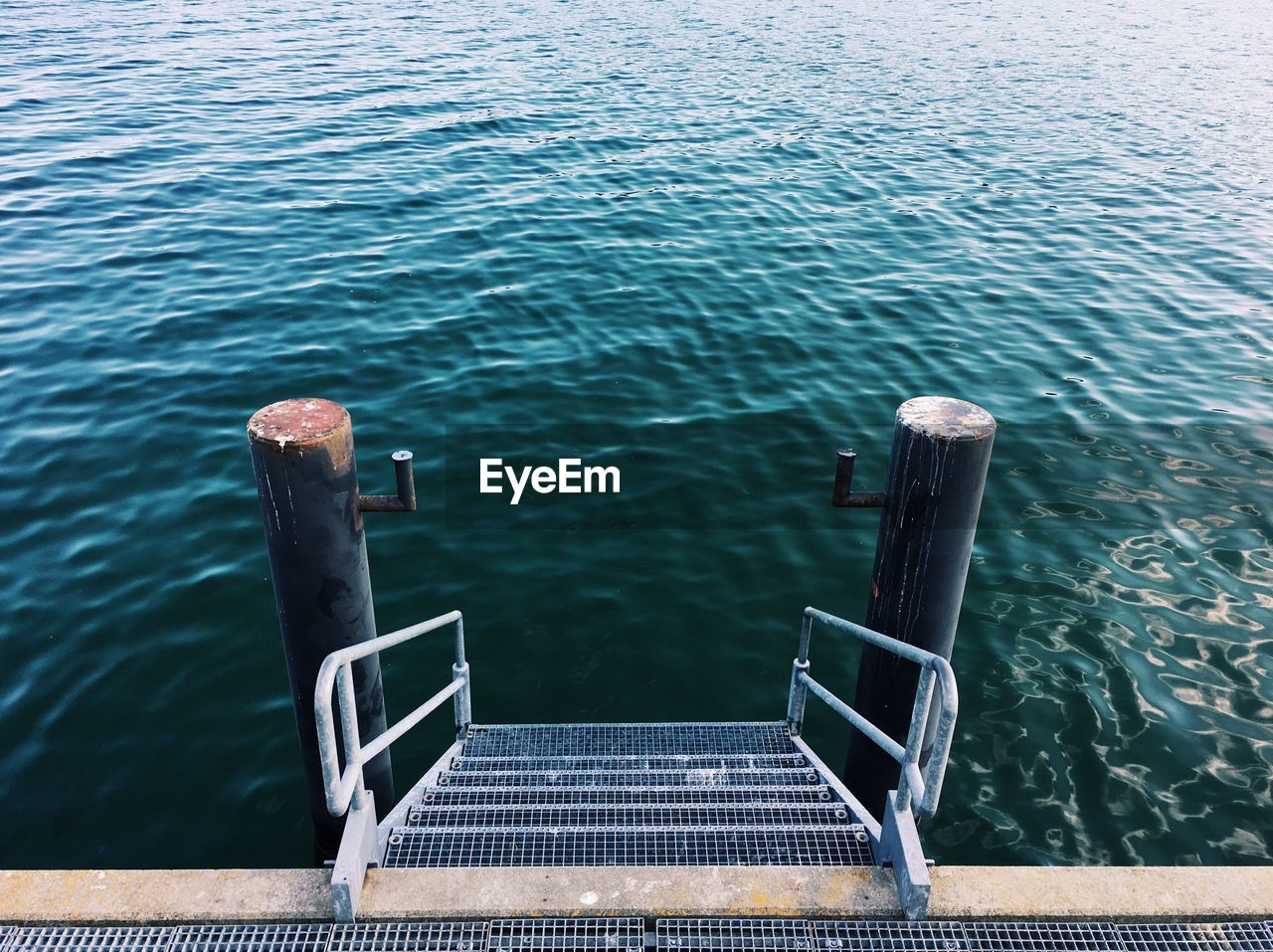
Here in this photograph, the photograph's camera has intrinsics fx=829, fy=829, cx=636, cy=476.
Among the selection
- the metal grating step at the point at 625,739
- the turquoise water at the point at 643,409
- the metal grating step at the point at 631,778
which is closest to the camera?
the metal grating step at the point at 631,778

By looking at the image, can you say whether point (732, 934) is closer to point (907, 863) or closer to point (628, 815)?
point (907, 863)

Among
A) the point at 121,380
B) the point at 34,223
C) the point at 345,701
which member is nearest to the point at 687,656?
the point at 345,701

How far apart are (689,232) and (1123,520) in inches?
411

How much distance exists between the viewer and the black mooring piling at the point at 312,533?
12.6ft

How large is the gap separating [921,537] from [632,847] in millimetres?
2066

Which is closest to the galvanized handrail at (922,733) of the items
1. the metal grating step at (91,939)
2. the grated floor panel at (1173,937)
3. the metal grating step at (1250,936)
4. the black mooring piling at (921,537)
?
the black mooring piling at (921,537)

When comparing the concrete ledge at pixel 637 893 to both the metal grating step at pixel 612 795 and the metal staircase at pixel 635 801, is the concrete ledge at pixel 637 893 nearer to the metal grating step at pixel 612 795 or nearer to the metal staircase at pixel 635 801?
the metal staircase at pixel 635 801

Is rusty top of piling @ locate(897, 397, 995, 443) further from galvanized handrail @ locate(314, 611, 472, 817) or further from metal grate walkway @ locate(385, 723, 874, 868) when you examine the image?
galvanized handrail @ locate(314, 611, 472, 817)

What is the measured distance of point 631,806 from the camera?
4438mm

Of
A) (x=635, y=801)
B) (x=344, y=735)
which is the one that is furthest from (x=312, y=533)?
(x=635, y=801)

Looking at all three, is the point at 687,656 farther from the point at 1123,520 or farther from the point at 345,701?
the point at 1123,520

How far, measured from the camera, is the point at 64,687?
677 centimetres

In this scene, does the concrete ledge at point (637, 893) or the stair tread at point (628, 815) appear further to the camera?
the stair tread at point (628, 815)

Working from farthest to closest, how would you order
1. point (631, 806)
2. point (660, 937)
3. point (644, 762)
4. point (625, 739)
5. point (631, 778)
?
1. point (625, 739)
2. point (644, 762)
3. point (631, 778)
4. point (631, 806)
5. point (660, 937)
